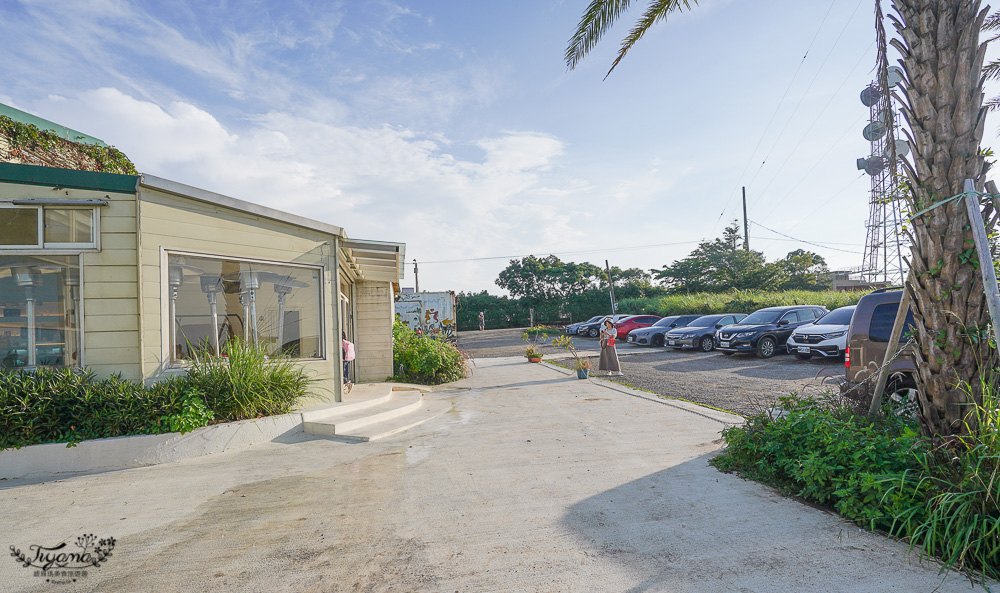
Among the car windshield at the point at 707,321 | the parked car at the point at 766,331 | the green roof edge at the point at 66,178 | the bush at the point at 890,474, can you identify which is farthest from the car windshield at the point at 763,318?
the green roof edge at the point at 66,178

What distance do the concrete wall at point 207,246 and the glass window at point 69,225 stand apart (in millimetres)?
590

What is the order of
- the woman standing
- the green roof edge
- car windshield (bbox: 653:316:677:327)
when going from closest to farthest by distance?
the green roof edge < the woman standing < car windshield (bbox: 653:316:677:327)

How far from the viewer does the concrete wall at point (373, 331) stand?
1159 centimetres

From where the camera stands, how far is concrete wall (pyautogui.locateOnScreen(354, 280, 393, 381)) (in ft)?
38.0

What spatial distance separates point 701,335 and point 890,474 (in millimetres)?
16734

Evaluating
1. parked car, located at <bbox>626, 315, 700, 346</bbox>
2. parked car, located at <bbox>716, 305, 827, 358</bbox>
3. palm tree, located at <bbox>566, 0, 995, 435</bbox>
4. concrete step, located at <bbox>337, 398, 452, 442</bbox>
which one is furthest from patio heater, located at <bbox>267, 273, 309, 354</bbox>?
parked car, located at <bbox>626, 315, 700, 346</bbox>

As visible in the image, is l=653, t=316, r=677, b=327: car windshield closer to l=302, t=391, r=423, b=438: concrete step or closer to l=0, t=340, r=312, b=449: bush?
l=302, t=391, r=423, b=438: concrete step

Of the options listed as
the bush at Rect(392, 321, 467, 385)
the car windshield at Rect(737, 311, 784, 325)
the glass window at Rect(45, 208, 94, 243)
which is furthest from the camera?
the car windshield at Rect(737, 311, 784, 325)

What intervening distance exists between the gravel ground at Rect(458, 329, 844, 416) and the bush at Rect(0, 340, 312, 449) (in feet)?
21.3

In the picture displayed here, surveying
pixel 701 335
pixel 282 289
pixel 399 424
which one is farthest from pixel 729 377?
pixel 282 289

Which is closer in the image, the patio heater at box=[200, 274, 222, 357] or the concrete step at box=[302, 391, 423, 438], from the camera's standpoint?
the concrete step at box=[302, 391, 423, 438]

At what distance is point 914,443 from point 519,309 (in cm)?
4076

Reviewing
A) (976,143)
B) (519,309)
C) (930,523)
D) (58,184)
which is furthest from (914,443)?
(519,309)

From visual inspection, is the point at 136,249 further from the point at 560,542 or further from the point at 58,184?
the point at 560,542
